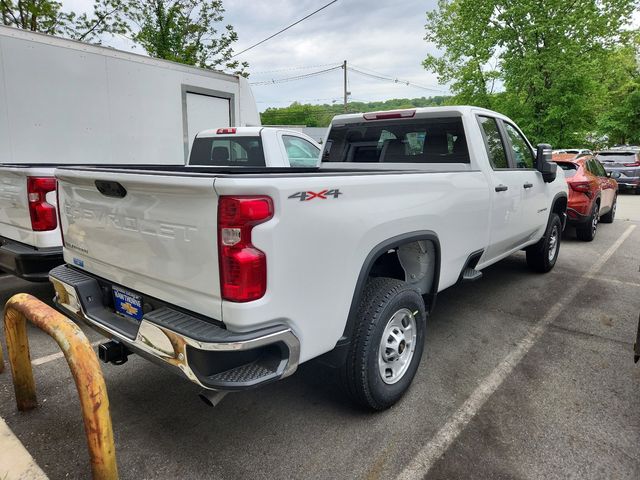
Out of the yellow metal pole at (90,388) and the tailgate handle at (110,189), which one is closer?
the yellow metal pole at (90,388)

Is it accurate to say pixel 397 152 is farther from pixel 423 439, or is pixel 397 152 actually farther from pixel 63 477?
pixel 63 477

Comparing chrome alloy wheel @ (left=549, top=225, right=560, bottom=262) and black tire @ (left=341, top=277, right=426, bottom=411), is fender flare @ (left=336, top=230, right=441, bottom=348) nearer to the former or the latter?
black tire @ (left=341, top=277, right=426, bottom=411)

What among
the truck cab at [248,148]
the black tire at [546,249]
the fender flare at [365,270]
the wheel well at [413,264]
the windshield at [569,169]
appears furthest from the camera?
the windshield at [569,169]

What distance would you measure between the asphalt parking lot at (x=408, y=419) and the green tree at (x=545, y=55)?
17.4 metres

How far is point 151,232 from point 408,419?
1.90 m

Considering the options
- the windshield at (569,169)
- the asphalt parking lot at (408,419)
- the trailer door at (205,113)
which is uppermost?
the trailer door at (205,113)

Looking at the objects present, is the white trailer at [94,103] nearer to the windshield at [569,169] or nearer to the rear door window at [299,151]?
the rear door window at [299,151]

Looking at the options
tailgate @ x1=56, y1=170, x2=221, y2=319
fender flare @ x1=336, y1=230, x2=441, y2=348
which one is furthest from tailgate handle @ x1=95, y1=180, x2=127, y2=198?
fender flare @ x1=336, y1=230, x2=441, y2=348

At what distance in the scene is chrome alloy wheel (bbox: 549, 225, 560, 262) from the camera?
5885 mm

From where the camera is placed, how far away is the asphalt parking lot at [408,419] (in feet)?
7.77

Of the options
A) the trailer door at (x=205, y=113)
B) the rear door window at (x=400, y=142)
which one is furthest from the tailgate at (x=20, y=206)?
the trailer door at (x=205, y=113)

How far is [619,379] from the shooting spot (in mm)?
3277

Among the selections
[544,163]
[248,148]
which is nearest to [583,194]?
[544,163]

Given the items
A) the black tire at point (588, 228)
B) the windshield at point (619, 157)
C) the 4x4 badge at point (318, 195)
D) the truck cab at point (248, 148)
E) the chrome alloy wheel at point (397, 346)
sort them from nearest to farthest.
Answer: the 4x4 badge at point (318, 195)
the chrome alloy wheel at point (397, 346)
the truck cab at point (248, 148)
the black tire at point (588, 228)
the windshield at point (619, 157)
